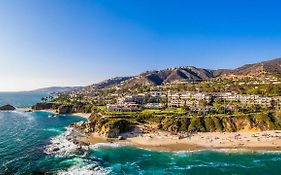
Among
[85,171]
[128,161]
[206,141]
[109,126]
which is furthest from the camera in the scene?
[109,126]

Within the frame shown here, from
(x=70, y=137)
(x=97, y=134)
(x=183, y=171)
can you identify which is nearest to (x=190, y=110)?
(x=97, y=134)

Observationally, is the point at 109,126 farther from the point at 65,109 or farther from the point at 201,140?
the point at 65,109

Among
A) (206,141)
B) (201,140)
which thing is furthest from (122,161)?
(206,141)

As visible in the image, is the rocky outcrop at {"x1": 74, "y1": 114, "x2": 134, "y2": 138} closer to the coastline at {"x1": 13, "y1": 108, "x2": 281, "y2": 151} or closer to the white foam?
the coastline at {"x1": 13, "y1": 108, "x2": 281, "y2": 151}

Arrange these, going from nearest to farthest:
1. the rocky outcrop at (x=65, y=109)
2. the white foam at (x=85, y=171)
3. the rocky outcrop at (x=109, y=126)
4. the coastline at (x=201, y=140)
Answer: the white foam at (x=85, y=171) → the coastline at (x=201, y=140) → the rocky outcrop at (x=109, y=126) → the rocky outcrop at (x=65, y=109)

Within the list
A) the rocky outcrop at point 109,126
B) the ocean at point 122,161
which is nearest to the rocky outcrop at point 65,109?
the rocky outcrop at point 109,126

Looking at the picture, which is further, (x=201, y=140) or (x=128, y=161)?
(x=201, y=140)

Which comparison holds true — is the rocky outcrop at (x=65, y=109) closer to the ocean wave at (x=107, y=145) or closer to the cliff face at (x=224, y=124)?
the cliff face at (x=224, y=124)

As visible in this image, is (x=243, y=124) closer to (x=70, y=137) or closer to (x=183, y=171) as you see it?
(x=183, y=171)
